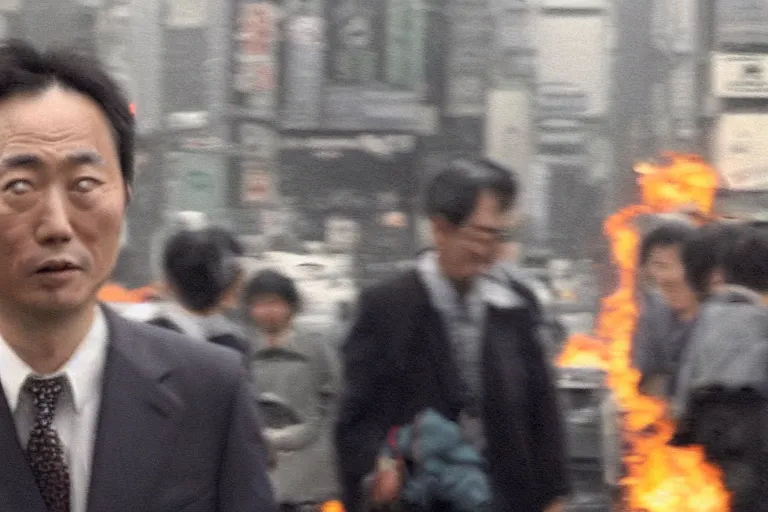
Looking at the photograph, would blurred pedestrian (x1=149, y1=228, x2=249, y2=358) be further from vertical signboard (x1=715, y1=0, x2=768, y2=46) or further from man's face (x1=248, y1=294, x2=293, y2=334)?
vertical signboard (x1=715, y1=0, x2=768, y2=46)

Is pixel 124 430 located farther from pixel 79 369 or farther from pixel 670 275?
pixel 670 275

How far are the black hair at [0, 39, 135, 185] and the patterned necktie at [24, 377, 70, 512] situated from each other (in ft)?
0.90

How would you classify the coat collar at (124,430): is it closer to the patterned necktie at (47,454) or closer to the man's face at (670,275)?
the patterned necktie at (47,454)

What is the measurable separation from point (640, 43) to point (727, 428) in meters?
3.59

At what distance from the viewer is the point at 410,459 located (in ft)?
11.1

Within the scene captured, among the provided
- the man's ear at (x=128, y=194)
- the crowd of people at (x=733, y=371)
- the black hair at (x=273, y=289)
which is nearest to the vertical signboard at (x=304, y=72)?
the black hair at (x=273, y=289)

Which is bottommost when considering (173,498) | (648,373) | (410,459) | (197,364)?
(648,373)

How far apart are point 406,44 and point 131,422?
19.5 ft

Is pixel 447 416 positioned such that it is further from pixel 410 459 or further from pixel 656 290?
pixel 656 290

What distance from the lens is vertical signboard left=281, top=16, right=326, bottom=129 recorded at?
760 centimetres

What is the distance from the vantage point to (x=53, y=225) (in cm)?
167

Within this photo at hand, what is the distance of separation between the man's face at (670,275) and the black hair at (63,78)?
4.01 metres

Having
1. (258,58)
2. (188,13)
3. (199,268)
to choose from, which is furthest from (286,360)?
(188,13)

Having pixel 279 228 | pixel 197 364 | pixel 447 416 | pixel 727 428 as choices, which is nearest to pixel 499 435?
pixel 447 416
